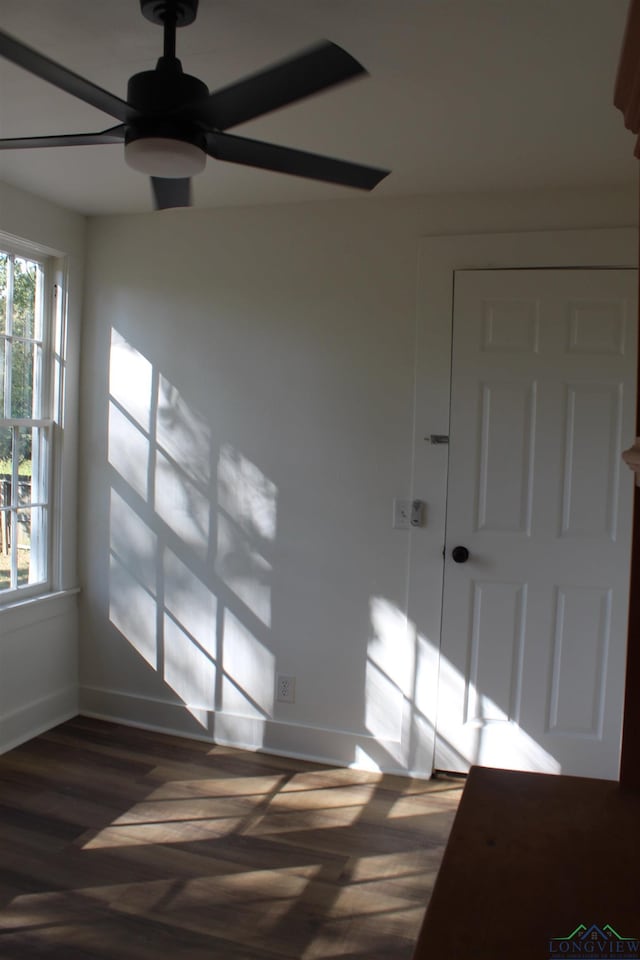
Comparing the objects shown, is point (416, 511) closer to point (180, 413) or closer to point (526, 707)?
point (526, 707)

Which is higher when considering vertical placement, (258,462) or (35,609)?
(258,462)

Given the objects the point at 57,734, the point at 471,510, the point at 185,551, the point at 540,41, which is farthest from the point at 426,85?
the point at 57,734

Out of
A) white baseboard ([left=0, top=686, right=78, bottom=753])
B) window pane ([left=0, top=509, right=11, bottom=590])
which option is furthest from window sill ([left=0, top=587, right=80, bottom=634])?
white baseboard ([left=0, top=686, right=78, bottom=753])

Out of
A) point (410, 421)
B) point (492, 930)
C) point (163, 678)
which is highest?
point (410, 421)

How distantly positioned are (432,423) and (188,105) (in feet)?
6.15

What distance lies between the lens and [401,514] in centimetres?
326

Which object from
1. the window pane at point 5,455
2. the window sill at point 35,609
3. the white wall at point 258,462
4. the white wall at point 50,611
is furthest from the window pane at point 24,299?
the window sill at point 35,609

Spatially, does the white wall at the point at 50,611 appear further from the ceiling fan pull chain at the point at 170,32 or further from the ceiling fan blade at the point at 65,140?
the ceiling fan pull chain at the point at 170,32

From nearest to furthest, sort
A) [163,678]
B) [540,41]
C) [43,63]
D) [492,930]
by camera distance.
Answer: [492,930] → [43,63] → [540,41] → [163,678]

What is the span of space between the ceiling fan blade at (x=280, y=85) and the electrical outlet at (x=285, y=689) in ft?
8.10

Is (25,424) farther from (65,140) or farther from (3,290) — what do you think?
(65,140)

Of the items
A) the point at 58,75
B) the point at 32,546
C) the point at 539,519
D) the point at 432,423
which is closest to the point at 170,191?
the point at 58,75

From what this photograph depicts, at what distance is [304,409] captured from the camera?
3.38 meters

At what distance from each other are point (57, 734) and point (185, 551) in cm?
107
